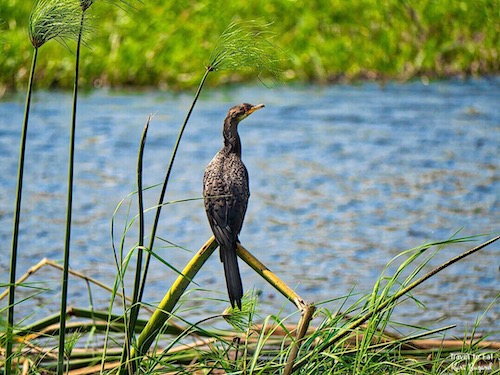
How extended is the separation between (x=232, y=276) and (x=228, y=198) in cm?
20

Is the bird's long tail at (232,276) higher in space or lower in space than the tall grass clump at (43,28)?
lower

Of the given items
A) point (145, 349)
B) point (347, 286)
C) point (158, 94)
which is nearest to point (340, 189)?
point (347, 286)

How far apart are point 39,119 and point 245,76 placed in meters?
2.32

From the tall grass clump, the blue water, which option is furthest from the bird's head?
the blue water

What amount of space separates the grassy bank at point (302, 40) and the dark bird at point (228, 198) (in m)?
7.28

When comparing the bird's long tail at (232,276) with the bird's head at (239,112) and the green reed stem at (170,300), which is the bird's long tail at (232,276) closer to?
the green reed stem at (170,300)

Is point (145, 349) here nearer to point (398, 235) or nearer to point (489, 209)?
point (398, 235)

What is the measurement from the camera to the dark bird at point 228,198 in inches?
83.2

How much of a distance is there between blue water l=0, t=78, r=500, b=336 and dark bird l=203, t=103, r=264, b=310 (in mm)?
1395

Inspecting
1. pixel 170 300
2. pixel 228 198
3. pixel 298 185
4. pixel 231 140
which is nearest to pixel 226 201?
pixel 228 198

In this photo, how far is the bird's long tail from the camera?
6.79 ft

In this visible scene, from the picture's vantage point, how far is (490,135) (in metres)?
7.61

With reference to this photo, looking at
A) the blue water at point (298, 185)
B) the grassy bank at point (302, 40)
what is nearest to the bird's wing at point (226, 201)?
the blue water at point (298, 185)

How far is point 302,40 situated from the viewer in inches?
395
